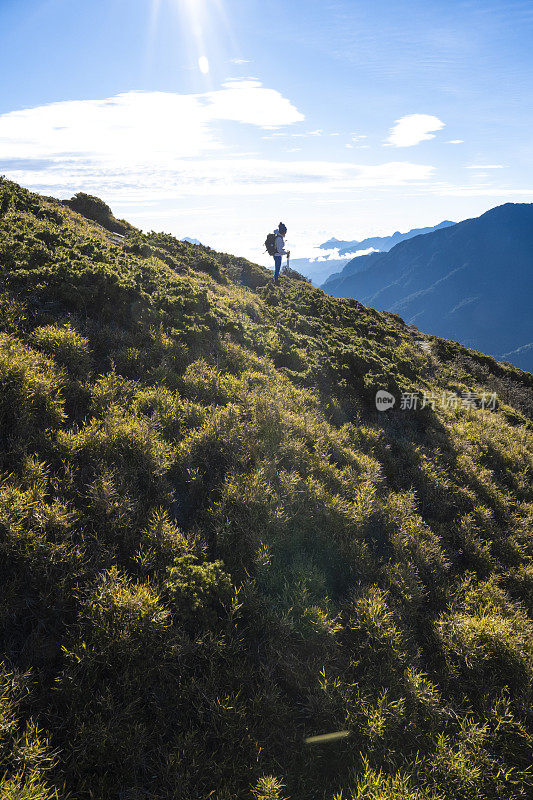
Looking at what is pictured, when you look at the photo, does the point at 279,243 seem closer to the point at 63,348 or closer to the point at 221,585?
the point at 63,348

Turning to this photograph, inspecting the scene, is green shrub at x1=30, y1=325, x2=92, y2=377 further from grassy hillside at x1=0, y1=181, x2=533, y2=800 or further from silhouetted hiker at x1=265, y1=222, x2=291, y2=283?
silhouetted hiker at x1=265, y1=222, x2=291, y2=283

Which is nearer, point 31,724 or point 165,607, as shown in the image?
point 31,724

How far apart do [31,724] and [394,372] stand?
1287 cm

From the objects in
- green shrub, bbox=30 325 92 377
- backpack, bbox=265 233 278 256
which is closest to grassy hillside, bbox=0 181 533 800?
green shrub, bbox=30 325 92 377

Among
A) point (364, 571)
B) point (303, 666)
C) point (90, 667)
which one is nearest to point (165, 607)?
point (90, 667)

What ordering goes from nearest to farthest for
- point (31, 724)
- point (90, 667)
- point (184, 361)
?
point (31, 724), point (90, 667), point (184, 361)

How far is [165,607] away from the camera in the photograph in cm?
391

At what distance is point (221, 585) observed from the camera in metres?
4.34

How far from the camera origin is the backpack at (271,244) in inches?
845

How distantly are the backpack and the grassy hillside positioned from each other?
1445 centimetres

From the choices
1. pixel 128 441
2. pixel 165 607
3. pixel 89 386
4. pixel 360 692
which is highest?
pixel 89 386

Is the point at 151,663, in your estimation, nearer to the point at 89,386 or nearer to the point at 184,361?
the point at 89,386

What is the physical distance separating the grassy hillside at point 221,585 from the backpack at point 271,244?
569 inches

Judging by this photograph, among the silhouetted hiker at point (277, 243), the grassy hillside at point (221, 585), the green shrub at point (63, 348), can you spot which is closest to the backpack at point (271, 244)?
the silhouetted hiker at point (277, 243)
